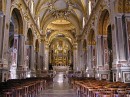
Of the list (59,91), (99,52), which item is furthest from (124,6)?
(59,91)

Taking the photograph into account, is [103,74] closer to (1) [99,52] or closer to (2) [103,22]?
(1) [99,52]

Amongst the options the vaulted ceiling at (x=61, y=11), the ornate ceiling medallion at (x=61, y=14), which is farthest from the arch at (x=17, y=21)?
the ornate ceiling medallion at (x=61, y=14)

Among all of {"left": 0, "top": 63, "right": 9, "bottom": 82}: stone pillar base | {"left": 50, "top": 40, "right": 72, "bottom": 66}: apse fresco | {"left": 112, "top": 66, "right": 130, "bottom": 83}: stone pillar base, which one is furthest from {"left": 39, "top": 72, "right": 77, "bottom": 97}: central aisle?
{"left": 50, "top": 40, "right": 72, "bottom": 66}: apse fresco

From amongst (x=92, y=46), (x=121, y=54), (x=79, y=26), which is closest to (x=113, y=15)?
(x=121, y=54)

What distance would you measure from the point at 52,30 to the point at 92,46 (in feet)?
54.9

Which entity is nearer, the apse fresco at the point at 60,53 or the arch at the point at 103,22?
the arch at the point at 103,22

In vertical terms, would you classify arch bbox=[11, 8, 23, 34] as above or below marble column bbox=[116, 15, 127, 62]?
above

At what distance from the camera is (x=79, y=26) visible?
1157 inches

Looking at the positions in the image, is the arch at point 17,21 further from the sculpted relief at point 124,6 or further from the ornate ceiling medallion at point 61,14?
the ornate ceiling medallion at point 61,14

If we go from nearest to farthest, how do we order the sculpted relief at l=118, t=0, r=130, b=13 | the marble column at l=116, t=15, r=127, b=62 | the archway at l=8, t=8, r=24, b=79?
the marble column at l=116, t=15, r=127, b=62, the sculpted relief at l=118, t=0, r=130, b=13, the archway at l=8, t=8, r=24, b=79

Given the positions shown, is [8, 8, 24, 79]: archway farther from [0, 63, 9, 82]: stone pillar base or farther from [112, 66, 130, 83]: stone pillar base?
[112, 66, 130, 83]: stone pillar base

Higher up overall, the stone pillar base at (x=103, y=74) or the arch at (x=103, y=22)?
the arch at (x=103, y=22)

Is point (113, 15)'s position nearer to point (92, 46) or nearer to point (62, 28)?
point (92, 46)

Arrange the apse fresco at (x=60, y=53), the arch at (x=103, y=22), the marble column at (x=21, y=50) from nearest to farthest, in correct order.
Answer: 1. the marble column at (x=21, y=50)
2. the arch at (x=103, y=22)
3. the apse fresco at (x=60, y=53)
